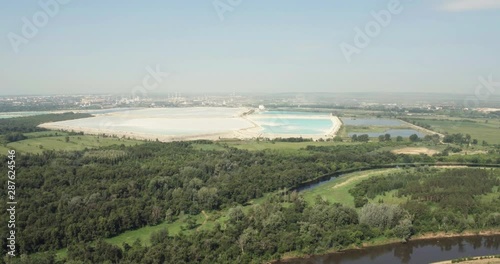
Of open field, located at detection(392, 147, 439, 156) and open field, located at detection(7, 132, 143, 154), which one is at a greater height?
open field, located at detection(7, 132, 143, 154)

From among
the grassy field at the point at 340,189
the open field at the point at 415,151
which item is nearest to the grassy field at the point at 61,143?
the grassy field at the point at 340,189

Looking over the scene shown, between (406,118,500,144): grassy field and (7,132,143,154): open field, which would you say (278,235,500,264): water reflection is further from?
(406,118,500,144): grassy field

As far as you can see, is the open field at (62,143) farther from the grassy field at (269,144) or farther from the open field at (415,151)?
the open field at (415,151)

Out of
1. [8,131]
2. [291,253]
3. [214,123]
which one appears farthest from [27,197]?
[214,123]

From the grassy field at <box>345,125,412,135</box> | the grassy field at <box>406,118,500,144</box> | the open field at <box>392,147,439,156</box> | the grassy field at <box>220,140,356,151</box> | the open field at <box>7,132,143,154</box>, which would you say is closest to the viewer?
the open field at <box>7,132,143,154</box>

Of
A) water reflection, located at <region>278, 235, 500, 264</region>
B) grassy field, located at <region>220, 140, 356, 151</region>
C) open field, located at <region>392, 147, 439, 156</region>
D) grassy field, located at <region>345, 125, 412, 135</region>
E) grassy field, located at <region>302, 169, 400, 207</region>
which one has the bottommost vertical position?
water reflection, located at <region>278, 235, 500, 264</region>

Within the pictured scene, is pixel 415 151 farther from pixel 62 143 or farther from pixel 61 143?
pixel 61 143

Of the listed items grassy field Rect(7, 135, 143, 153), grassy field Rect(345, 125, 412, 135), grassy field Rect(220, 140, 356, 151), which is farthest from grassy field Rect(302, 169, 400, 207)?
grassy field Rect(7, 135, 143, 153)
